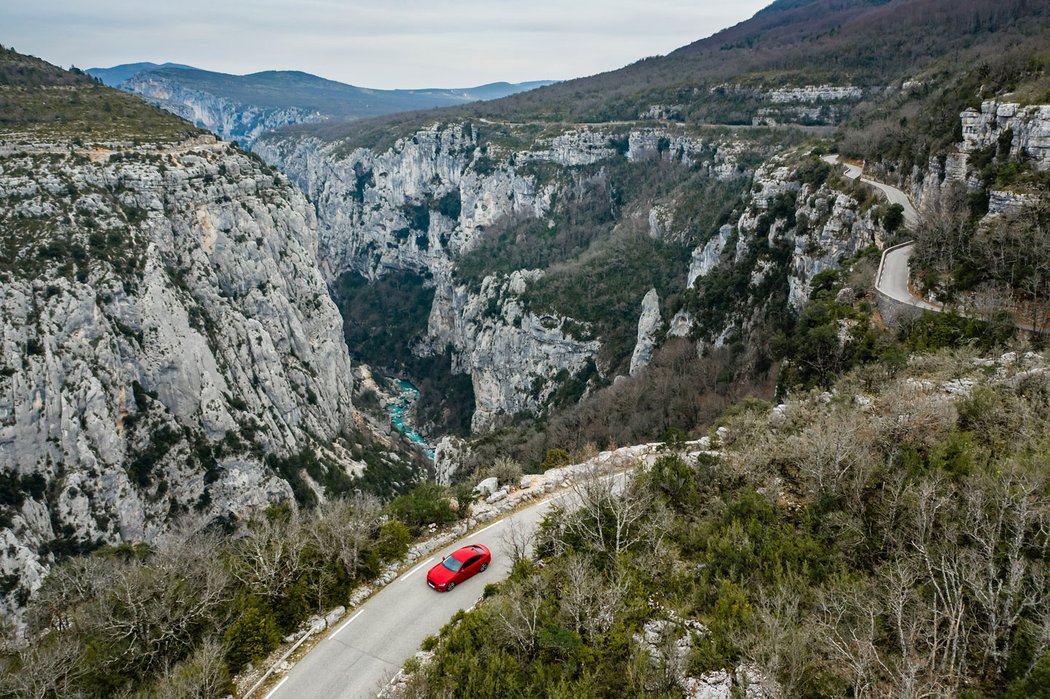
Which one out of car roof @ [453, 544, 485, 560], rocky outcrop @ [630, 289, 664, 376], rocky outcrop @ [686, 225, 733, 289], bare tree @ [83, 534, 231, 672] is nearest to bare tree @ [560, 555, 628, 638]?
car roof @ [453, 544, 485, 560]

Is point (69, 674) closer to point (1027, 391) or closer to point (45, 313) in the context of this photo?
point (1027, 391)

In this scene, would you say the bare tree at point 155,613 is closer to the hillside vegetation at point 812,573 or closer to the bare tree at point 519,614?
the hillside vegetation at point 812,573

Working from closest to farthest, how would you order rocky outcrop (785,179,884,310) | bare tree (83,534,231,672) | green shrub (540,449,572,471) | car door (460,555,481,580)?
bare tree (83,534,231,672), car door (460,555,481,580), green shrub (540,449,572,471), rocky outcrop (785,179,884,310)

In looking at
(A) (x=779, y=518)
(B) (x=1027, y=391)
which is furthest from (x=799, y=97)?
(A) (x=779, y=518)

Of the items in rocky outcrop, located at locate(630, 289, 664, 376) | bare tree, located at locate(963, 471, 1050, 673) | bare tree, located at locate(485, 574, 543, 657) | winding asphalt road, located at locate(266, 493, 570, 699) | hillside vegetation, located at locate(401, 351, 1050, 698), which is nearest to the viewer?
bare tree, located at locate(963, 471, 1050, 673)

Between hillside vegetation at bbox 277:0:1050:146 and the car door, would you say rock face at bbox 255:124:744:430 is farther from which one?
the car door

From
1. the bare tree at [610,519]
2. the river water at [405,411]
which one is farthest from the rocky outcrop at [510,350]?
the bare tree at [610,519]

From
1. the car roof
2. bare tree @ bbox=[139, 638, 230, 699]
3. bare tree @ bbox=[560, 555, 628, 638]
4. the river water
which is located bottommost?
the river water
